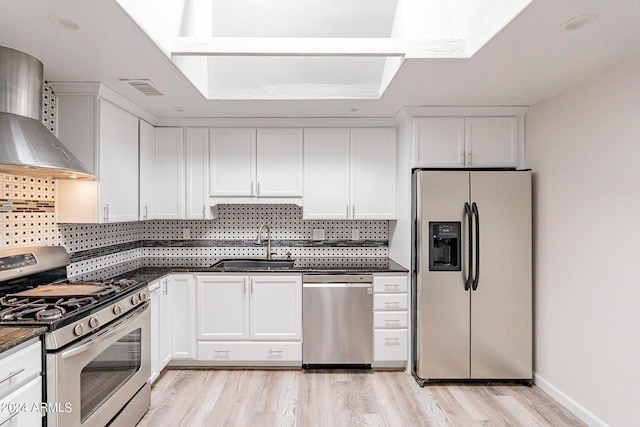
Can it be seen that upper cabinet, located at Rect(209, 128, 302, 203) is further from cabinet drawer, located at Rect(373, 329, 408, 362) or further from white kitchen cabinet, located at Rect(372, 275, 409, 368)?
cabinet drawer, located at Rect(373, 329, 408, 362)

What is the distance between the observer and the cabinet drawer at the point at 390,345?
3170 mm

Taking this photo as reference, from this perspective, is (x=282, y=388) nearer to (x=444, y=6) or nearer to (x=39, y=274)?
(x=39, y=274)

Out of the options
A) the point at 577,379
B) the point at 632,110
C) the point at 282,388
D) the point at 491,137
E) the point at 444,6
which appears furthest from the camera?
the point at 491,137

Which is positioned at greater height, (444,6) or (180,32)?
(444,6)

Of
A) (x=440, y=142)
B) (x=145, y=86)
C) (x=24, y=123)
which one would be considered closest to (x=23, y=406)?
(x=24, y=123)

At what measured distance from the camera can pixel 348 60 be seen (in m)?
2.79

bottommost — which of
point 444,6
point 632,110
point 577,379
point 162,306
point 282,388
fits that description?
point 282,388

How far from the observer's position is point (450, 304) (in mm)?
2957

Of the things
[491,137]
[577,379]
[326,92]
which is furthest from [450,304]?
[326,92]

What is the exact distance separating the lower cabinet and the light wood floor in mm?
162

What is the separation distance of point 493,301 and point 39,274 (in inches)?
130

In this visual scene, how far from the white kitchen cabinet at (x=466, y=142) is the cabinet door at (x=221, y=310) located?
199 cm

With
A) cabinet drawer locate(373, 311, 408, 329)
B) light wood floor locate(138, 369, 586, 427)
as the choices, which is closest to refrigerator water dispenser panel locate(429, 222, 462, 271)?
cabinet drawer locate(373, 311, 408, 329)

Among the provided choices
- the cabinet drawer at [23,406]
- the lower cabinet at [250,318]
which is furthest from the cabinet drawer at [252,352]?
the cabinet drawer at [23,406]
